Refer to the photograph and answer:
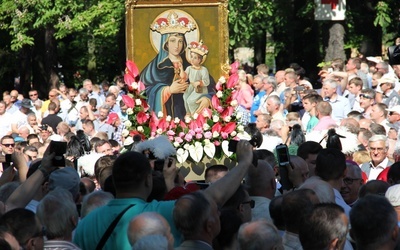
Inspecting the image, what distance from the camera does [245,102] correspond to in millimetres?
20797

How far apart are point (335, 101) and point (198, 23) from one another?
11.3 feet

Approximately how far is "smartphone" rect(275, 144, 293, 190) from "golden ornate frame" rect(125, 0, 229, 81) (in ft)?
20.2

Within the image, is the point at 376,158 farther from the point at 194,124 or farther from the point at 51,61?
the point at 51,61

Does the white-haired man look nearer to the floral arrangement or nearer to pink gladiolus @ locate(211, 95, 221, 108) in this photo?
the floral arrangement

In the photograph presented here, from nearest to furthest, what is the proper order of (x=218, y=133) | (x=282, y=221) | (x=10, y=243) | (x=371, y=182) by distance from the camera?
1. (x=10, y=243)
2. (x=282, y=221)
3. (x=371, y=182)
4. (x=218, y=133)

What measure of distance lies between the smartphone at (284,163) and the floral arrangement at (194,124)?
214 inches

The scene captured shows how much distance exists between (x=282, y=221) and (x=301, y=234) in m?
1.34

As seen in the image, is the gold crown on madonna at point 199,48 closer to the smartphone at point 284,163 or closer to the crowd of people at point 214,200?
the crowd of people at point 214,200

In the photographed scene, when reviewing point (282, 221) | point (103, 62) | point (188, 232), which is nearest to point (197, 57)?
Answer: point (282, 221)

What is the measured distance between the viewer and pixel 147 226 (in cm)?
687

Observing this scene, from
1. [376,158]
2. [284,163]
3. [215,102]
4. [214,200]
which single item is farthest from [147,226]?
[215,102]

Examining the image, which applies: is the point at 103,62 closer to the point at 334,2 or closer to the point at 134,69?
the point at 334,2

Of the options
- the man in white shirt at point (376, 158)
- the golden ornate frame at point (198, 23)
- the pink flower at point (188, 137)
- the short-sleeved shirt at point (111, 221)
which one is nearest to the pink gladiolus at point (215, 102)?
the golden ornate frame at point (198, 23)

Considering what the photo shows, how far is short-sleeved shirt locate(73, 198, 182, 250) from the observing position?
7523 mm
